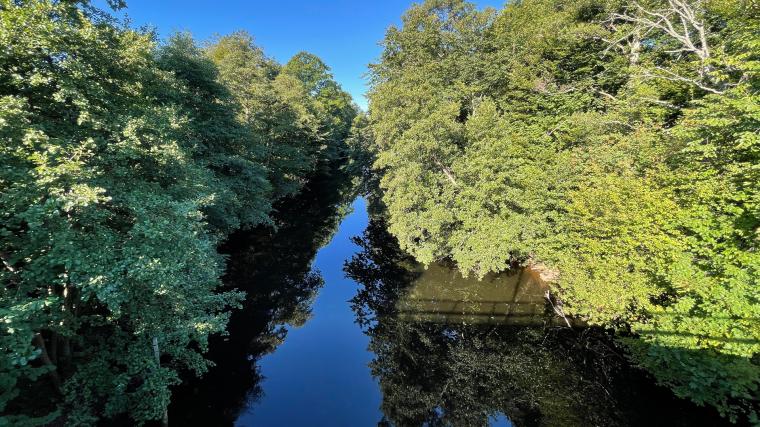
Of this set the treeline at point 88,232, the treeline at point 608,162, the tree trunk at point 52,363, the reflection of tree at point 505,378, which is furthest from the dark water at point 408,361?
the tree trunk at point 52,363

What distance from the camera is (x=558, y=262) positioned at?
13.2m

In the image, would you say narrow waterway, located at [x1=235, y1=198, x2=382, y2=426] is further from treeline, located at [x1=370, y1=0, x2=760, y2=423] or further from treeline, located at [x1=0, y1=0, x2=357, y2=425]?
treeline, located at [x1=370, y1=0, x2=760, y2=423]

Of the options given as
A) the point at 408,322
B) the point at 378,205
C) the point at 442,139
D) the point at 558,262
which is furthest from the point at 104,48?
the point at 378,205

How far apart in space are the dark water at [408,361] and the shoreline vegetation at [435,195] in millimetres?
643

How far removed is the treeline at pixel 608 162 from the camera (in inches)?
328

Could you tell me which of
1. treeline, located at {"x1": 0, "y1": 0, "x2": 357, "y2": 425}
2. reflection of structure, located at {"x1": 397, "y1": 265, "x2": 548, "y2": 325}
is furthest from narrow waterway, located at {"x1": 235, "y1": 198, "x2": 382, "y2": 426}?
treeline, located at {"x1": 0, "y1": 0, "x2": 357, "y2": 425}

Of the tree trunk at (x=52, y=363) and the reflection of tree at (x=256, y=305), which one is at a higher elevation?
the tree trunk at (x=52, y=363)

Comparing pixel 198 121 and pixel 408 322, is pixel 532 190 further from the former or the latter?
pixel 198 121

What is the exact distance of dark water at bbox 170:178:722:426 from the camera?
33.9 feet

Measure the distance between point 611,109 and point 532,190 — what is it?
20.2 feet

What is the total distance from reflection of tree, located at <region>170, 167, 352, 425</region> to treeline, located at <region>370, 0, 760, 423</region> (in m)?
7.99

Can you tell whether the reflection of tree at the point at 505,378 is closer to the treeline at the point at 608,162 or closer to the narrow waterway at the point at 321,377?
the narrow waterway at the point at 321,377

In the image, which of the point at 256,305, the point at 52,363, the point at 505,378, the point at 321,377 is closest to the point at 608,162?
the point at 505,378

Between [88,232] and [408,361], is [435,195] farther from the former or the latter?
[88,232]
